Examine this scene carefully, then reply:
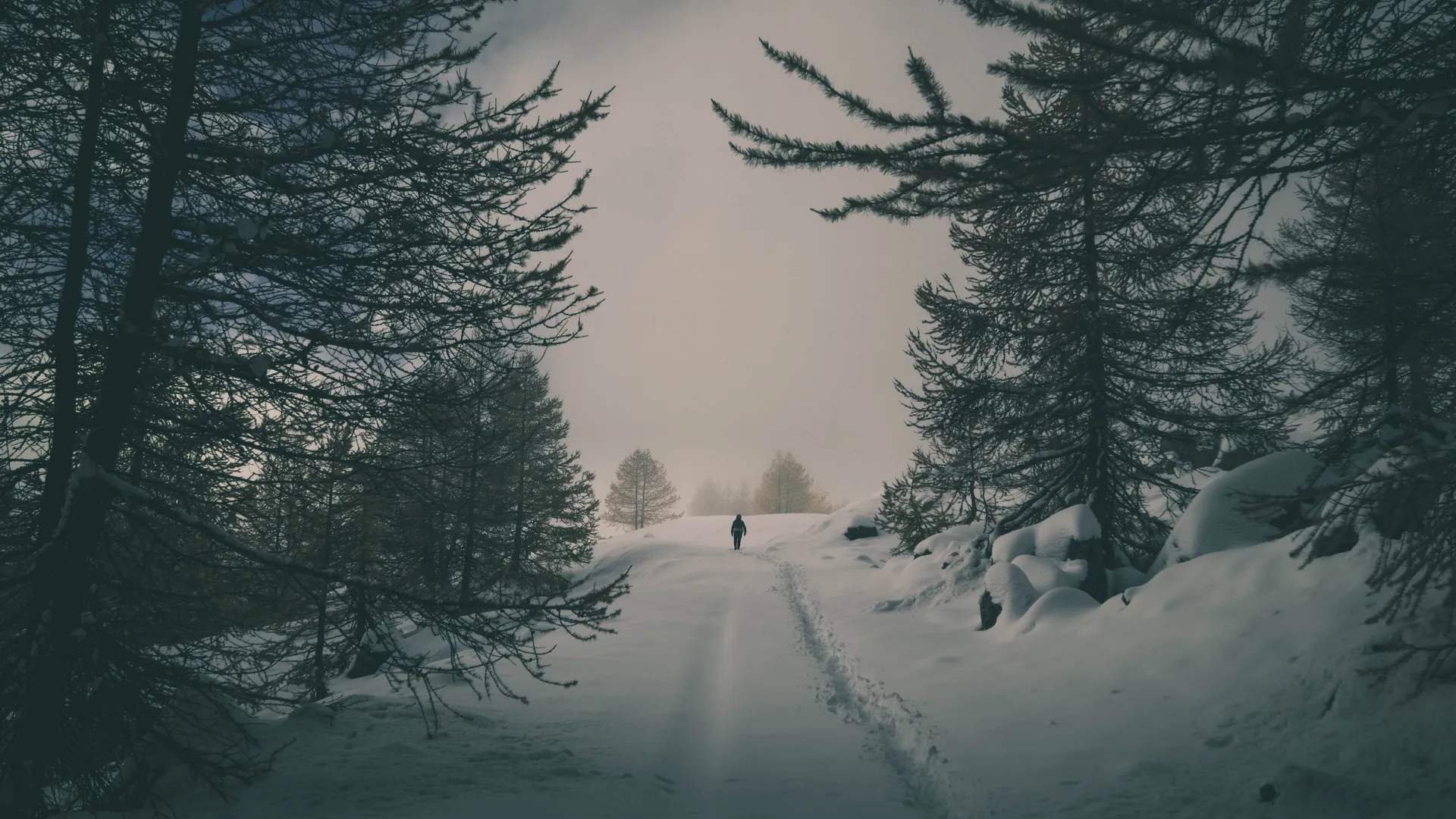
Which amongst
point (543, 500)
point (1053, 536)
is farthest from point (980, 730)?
point (543, 500)

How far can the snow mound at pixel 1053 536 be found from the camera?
11.2 meters

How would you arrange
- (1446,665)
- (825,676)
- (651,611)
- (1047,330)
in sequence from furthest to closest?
(651,611), (1047,330), (825,676), (1446,665)

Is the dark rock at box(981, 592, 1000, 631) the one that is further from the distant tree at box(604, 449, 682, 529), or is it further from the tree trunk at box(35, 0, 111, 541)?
the distant tree at box(604, 449, 682, 529)

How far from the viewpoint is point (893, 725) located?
24.0ft

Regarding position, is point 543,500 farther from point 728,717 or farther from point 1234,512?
point 1234,512

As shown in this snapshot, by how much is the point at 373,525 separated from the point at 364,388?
12737 mm

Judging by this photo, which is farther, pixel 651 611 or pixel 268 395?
pixel 651 611

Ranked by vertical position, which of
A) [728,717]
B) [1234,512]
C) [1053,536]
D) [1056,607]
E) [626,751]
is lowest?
[728,717]

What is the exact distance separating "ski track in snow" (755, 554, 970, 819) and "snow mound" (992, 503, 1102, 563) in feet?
12.8

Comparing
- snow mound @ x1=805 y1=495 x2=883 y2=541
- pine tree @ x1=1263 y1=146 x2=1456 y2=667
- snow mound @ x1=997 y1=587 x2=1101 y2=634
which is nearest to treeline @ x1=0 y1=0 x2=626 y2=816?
pine tree @ x1=1263 y1=146 x2=1456 y2=667

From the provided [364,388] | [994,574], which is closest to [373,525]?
[364,388]

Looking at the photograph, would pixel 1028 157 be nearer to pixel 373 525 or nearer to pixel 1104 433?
pixel 1104 433

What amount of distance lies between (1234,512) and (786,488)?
54.9m

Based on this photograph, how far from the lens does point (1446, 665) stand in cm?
486
